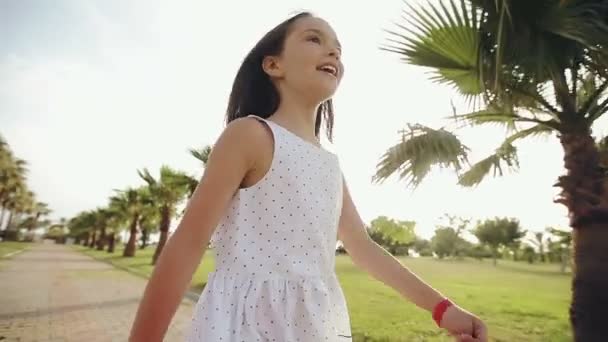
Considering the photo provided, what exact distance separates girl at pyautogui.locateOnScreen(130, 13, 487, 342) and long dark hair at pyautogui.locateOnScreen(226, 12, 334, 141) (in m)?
0.07

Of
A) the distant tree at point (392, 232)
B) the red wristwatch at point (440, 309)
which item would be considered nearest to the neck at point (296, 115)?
the red wristwatch at point (440, 309)

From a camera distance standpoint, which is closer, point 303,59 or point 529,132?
point 303,59

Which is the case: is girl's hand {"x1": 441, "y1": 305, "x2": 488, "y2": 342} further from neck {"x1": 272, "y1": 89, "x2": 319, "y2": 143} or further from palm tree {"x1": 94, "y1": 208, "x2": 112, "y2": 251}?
palm tree {"x1": 94, "y1": 208, "x2": 112, "y2": 251}

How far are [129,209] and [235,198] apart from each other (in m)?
40.1

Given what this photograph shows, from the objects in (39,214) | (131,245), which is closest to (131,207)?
(131,245)

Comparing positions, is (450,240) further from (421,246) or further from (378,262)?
(378,262)

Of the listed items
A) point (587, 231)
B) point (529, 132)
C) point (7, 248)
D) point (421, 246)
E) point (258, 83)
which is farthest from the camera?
point (421, 246)

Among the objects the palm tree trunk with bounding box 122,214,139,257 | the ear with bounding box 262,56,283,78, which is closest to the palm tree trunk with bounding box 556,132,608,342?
the ear with bounding box 262,56,283,78

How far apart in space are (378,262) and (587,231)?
3265mm

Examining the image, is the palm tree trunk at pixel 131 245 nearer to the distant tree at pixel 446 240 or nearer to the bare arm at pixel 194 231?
the bare arm at pixel 194 231

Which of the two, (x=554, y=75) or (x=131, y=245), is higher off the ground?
(x=554, y=75)

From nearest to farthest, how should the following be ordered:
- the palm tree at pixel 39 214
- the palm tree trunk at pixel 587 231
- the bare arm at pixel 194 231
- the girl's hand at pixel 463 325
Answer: the bare arm at pixel 194 231 < the girl's hand at pixel 463 325 < the palm tree trunk at pixel 587 231 < the palm tree at pixel 39 214

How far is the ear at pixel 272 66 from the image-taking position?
1211 millimetres

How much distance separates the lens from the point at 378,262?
3.99 ft
